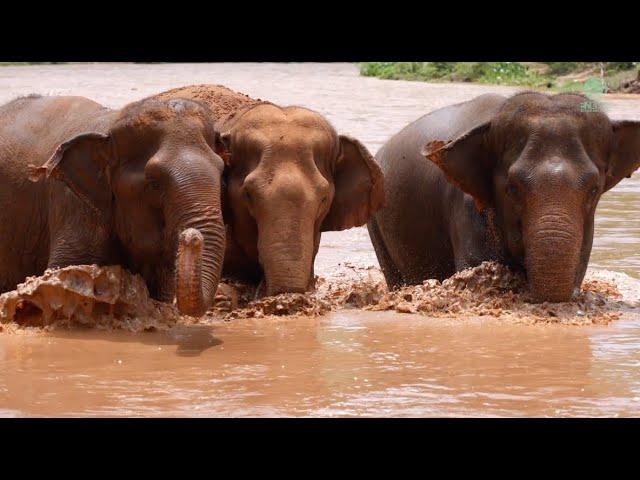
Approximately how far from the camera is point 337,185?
11.1 metres

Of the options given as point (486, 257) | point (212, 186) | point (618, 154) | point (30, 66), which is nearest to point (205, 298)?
point (212, 186)

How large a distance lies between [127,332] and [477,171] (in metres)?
2.93

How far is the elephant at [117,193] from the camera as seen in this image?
29.7ft

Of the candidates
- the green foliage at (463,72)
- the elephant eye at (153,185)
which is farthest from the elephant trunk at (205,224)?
the green foliage at (463,72)

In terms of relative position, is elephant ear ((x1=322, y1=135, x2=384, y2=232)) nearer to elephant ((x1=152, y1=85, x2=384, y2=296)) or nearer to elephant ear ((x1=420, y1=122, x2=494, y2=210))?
elephant ((x1=152, y1=85, x2=384, y2=296))

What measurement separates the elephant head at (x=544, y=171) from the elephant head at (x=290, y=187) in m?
0.63

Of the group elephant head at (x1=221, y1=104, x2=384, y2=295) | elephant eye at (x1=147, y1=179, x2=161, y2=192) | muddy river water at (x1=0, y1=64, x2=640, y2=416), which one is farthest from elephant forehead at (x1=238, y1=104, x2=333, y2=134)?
elephant eye at (x1=147, y1=179, x2=161, y2=192)

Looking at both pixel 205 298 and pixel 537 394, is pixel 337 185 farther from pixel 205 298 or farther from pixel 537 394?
pixel 537 394

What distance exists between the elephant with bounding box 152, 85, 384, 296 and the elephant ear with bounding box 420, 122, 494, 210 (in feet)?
1.95

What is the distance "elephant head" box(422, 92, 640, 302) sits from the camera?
10.1 m

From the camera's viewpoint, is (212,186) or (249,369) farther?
(212,186)

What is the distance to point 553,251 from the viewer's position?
10078mm

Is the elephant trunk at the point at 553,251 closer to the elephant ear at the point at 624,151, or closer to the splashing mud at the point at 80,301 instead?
the elephant ear at the point at 624,151

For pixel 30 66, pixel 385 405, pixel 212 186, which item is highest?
pixel 30 66
